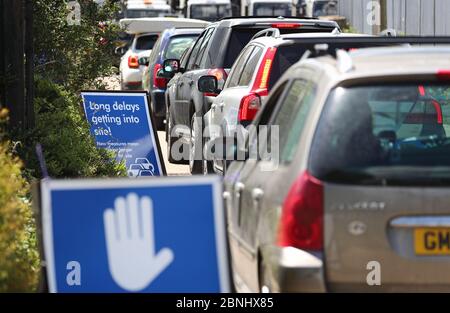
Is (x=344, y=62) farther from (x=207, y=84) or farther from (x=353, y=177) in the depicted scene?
(x=207, y=84)

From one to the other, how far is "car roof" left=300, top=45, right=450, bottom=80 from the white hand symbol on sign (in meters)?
1.18

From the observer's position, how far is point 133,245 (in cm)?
566

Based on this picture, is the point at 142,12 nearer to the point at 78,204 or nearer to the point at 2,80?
the point at 2,80

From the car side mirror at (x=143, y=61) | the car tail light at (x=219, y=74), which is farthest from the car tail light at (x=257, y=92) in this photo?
the car side mirror at (x=143, y=61)

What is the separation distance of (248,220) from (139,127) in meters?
5.75

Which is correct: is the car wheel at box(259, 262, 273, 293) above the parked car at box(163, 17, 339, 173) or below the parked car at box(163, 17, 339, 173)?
above

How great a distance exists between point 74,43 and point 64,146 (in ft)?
11.5

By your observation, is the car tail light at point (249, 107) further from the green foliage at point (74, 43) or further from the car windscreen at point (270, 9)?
the car windscreen at point (270, 9)

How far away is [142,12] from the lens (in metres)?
52.8

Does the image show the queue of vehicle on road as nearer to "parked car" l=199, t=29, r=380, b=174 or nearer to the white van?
"parked car" l=199, t=29, r=380, b=174

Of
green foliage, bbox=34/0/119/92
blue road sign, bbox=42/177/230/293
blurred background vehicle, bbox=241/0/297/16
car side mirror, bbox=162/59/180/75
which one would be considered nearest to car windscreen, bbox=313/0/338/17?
blurred background vehicle, bbox=241/0/297/16

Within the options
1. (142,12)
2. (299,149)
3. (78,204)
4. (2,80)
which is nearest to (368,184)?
(299,149)

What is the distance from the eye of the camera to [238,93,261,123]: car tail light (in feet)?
36.6

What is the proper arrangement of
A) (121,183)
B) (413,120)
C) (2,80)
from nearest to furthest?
1. (121,183)
2. (413,120)
3. (2,80)
